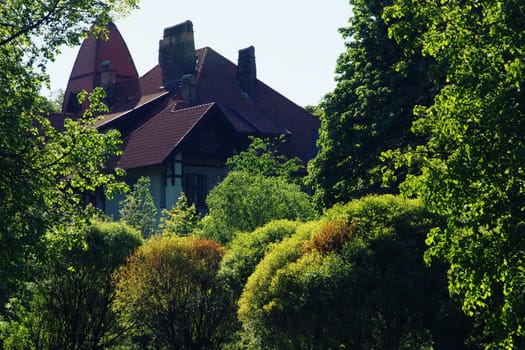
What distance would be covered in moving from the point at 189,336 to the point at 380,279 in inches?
345

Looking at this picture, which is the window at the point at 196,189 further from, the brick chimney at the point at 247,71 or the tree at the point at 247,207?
the tree at the point at 247,207

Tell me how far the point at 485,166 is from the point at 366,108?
18520 mm

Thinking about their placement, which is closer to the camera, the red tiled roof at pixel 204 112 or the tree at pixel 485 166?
the tree at pixel 485 166

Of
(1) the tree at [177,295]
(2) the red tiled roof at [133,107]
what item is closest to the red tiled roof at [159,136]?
(2) the red tiled roof at [133,107]

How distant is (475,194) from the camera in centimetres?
1407

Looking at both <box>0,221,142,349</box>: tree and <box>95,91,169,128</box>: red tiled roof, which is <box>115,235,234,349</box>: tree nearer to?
<box>0,221,142,349</box>: tree

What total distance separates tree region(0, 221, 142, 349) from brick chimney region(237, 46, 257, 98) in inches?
1267

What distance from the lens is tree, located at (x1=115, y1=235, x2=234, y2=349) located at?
2769cm

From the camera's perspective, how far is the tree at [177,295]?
27688mm

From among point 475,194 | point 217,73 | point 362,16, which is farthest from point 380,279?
point 217,73

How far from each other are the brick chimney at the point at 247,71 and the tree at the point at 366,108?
26.4 m

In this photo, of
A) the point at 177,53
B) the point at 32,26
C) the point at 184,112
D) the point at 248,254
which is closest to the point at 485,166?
the point at 32,26

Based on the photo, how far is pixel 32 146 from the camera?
1888cm

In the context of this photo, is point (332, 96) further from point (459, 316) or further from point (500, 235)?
point (500, 235)
